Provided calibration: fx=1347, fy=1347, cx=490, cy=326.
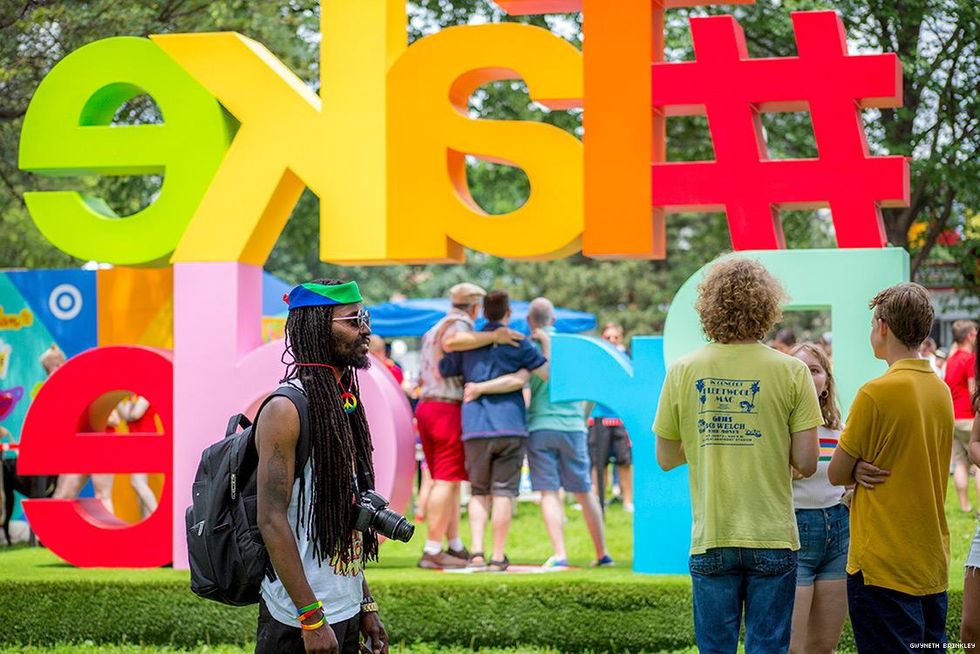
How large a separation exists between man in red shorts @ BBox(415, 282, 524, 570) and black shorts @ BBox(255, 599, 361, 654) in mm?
5075

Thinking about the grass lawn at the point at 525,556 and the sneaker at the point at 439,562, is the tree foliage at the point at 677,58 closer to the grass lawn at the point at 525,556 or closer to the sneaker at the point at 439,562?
the grass lawn at the point at 525,556

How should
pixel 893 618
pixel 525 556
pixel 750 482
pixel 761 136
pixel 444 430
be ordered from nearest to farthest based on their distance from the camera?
pixel 750 482 → pixel 893 618 → pixel 761 136 → pixel 444 430 → pixel 525 556

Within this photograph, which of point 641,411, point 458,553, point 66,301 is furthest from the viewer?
point 66,301

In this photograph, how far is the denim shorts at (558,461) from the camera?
959cm

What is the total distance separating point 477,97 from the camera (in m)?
14.4

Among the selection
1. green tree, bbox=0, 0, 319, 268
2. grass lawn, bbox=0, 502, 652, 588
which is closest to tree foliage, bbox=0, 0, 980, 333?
green tree, bbox=0, 0, 319, 268

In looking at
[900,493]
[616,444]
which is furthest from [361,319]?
[616,444]

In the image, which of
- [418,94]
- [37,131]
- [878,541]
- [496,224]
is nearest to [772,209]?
[496,224]

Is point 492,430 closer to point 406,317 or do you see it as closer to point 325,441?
point 325,441

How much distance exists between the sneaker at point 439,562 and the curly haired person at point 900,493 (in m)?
4.73

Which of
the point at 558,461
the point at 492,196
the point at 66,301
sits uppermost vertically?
the point at 492,196

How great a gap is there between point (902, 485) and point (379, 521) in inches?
77.4

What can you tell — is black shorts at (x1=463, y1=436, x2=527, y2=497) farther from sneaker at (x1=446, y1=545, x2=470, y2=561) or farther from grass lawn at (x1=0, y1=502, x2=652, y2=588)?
grass lawn at (x1=0, y1=502, x2=652, y2=588)

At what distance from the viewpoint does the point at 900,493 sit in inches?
195
